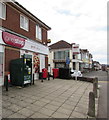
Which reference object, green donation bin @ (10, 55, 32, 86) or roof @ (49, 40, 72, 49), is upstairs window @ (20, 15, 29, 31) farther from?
roof @ (49, 40, 72, 49)

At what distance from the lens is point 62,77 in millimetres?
13227

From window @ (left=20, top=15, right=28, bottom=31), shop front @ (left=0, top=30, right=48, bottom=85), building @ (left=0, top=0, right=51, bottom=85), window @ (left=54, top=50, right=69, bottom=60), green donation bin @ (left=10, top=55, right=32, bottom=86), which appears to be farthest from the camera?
window @ (left=54, top=50, right=69, bottom=60)

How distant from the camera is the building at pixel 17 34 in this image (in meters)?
7.83

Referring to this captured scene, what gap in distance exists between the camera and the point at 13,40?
8.44m

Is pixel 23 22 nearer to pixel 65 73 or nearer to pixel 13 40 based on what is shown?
pixel 13 40

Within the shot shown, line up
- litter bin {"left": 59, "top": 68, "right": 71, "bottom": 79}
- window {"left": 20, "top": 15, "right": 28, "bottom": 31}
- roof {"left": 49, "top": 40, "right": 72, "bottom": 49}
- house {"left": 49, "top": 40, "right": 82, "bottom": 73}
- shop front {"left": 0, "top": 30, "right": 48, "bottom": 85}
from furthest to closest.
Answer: roof {"left": 49, "top": 40, "right": 72, "bottom": 49}, house {"left": 49, "top": 40, "right": 82, "bottom": 73}, litter bin {"left": 59, "top": 68, "right": 71, "bottom": 79}, window {"left": 20, "top": 15, "right": 28, "bottom": 31}, shop front {"left": 0, "top": 30, "right": 48, "bottom": 85}

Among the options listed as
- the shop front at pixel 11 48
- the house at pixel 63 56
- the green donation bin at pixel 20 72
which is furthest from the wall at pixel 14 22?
the house at pixel 63 56

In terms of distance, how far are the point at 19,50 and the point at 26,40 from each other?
1.36 metres

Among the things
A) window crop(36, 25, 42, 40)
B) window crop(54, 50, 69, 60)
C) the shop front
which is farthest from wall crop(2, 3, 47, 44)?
window crop(54, 50, 69, 60)

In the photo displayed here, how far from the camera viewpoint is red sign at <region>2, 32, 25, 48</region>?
7715 millimetres

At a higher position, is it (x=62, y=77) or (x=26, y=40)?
(x=26, y=40)

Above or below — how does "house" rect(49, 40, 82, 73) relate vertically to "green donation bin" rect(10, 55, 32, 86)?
above

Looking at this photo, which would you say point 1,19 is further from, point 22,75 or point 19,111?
point 19,111

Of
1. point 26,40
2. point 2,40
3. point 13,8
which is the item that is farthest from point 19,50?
point 13,8
